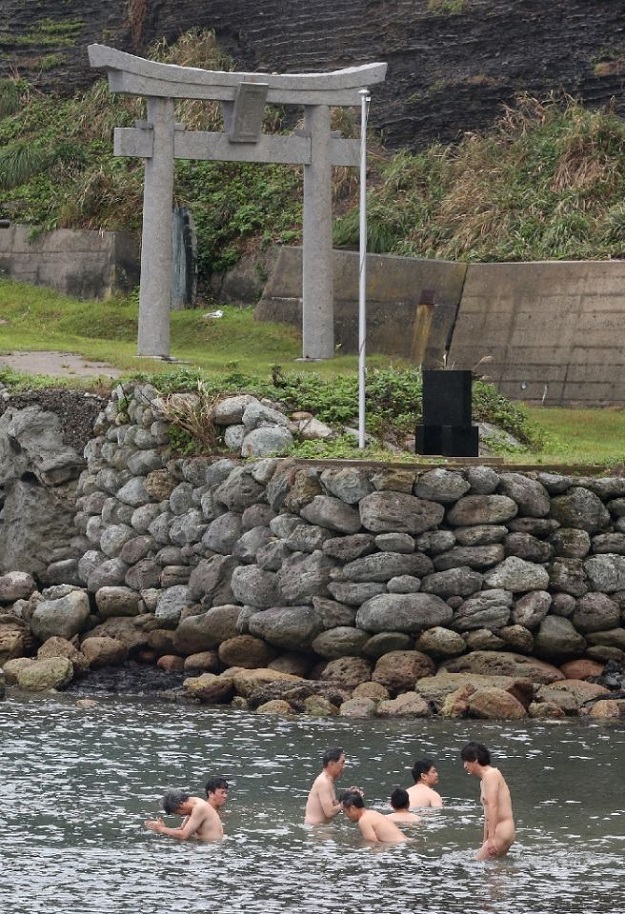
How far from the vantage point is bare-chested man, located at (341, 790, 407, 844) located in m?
16.3

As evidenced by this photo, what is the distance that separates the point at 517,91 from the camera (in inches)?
1537

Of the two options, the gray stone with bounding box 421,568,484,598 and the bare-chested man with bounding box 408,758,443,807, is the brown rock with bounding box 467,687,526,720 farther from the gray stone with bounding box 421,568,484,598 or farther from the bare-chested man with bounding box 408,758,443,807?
the bare-chested man with bounding box 408,758,443,807

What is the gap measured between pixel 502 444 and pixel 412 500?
378cm

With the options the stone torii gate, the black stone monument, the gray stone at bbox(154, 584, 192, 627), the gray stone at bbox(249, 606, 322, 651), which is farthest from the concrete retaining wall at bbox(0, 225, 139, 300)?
the gray stone at bbox(249, 606, 322, 651)

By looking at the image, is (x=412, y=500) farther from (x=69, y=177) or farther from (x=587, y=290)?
(x=69, y=177)

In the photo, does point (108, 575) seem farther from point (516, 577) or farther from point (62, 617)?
point (516, 577)

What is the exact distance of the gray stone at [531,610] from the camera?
2266cm

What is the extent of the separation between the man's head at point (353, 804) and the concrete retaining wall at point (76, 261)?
77.1 ft

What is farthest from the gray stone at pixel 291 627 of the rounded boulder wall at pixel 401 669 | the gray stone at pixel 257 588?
the rounded boulder wall at pixel 401 669

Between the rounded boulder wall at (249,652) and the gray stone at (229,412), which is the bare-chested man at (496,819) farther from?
the gray stone at (229,412)

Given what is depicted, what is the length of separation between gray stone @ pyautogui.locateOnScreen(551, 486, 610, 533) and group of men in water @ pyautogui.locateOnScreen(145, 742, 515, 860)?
6446 millimetres

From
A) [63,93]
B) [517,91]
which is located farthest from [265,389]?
[63,93]

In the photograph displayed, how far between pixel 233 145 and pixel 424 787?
16.7 meters

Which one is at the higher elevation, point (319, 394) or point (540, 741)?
point (319, 394)
